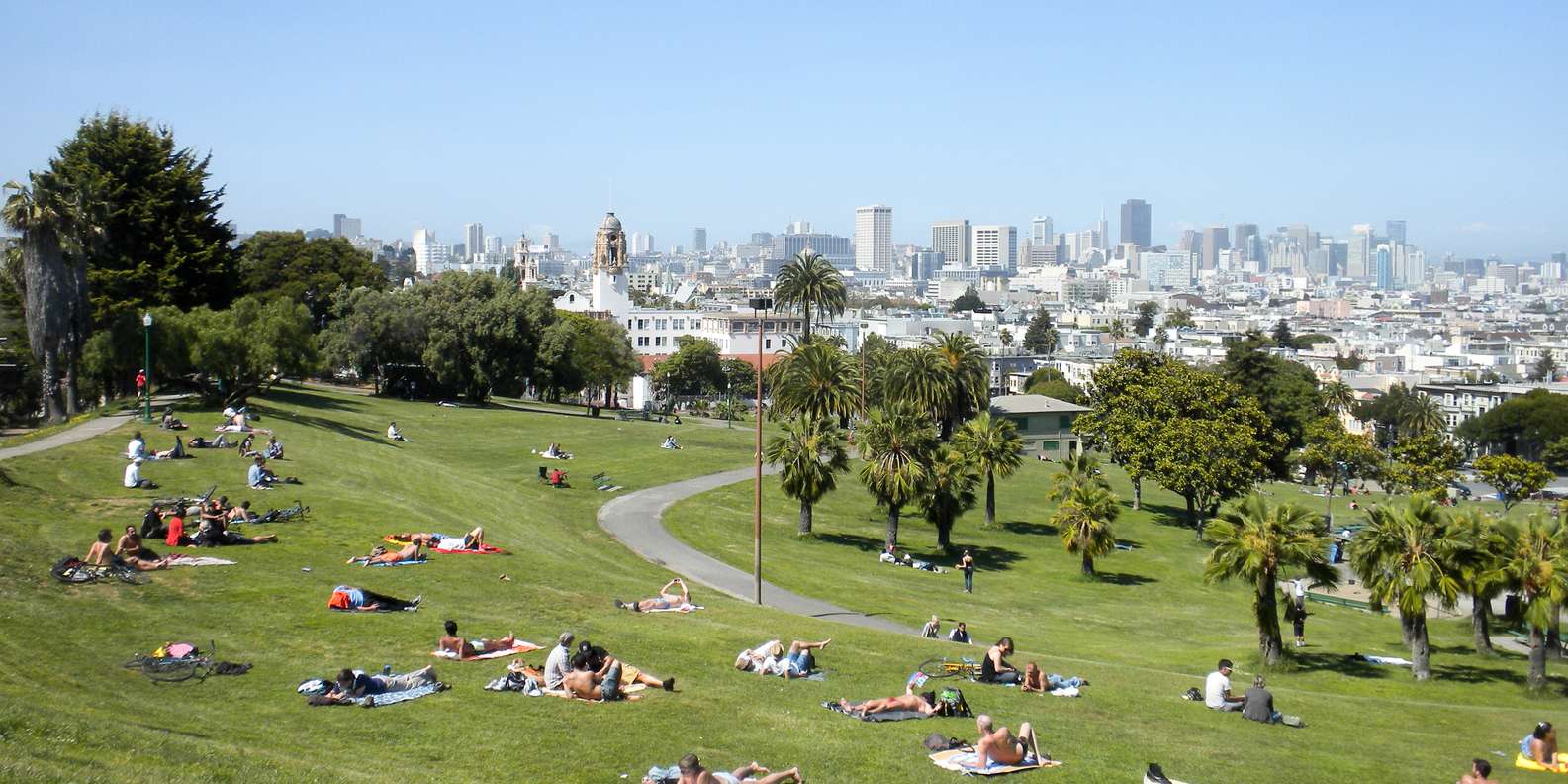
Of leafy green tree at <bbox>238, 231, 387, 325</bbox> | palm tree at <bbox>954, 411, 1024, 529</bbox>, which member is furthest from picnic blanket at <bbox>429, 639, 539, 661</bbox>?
leafy green tree at <bbox>238, 231, 387, 325</bbox>

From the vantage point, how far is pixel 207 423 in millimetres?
45562

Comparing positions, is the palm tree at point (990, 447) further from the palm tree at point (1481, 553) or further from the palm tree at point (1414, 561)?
the palm tree at point (1481, 553)

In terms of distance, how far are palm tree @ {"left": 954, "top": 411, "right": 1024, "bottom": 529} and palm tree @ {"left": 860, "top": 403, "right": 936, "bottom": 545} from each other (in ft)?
19.1

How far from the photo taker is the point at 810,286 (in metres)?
79.8

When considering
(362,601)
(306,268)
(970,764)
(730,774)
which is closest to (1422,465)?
(970,764)

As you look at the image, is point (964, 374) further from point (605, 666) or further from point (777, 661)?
point (605, 666)

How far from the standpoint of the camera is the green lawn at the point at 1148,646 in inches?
800

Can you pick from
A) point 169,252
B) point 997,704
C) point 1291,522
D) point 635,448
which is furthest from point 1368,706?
point 169,252

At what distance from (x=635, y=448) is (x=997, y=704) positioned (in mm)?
43392

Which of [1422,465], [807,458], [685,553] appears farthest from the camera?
[1422,465]

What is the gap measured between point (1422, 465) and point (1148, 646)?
4848 centimetres

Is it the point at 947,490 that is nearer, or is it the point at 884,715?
the point at 884,715

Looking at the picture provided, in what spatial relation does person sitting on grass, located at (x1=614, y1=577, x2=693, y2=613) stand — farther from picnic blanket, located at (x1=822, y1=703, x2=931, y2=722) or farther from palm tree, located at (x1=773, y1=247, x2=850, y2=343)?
palm tree, located at (x1=773, y1=247, x2=850, y2=343)

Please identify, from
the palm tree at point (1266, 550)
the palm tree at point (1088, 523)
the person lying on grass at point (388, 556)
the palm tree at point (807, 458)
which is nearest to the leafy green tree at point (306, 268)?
the palm tree at point (807, 458)
